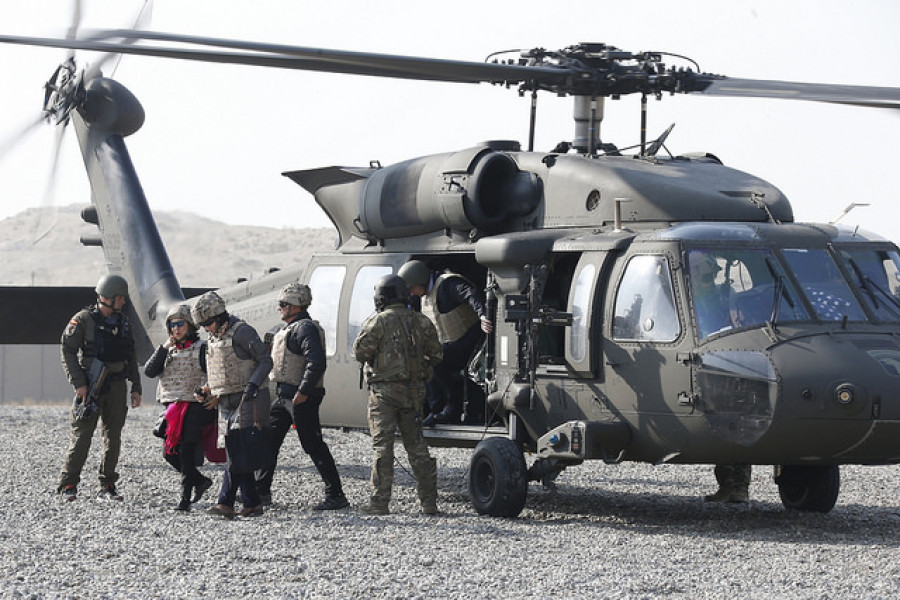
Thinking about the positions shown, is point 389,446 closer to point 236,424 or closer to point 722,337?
point 236,424

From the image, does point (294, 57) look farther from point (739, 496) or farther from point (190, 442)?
point (739, 496)

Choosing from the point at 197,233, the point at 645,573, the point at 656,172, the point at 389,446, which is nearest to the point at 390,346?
the point at 389,446

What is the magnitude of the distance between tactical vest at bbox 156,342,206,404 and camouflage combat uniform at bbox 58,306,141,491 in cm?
66

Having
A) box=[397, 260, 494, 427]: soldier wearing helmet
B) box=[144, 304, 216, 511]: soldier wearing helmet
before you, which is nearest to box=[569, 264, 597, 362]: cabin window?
box=[397, 260, 494, 427]: soldier wearing helmet

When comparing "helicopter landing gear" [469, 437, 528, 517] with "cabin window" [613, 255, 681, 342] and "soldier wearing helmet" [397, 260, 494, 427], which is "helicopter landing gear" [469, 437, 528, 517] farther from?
"cabin window" [613, 255, 681, 342]

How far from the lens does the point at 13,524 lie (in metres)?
9.60

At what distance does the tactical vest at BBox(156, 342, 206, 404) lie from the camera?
10.7 meters

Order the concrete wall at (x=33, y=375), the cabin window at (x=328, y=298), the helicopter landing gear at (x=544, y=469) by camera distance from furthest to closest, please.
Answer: the concrete wall at (x=33, y=375) < the cabin window at (x=328, y=298) < the helicopter landing gear at (x=544, y=469)

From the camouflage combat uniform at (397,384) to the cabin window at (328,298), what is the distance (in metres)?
1.74

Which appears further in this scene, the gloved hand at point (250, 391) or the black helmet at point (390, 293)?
the black helmet at point (390, 293)

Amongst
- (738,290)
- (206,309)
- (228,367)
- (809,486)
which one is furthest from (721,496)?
(206,309)

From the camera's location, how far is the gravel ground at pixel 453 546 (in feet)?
23.8

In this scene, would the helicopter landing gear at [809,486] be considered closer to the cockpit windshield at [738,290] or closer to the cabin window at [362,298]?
the cockpit windshield at [738,290]

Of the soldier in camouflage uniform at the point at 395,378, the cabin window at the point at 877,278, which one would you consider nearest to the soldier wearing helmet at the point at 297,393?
the soldier in camouflage uniform at the point at 395,378
